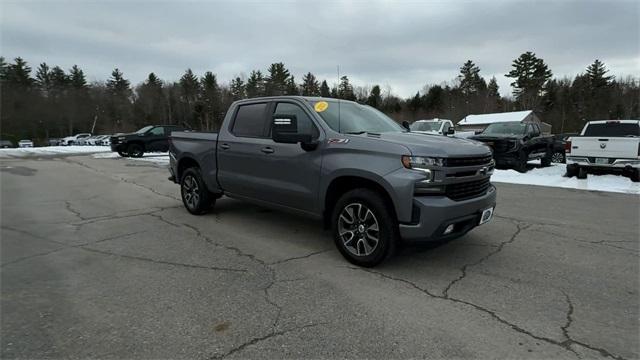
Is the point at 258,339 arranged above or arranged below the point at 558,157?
below

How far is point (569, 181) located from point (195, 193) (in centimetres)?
1030

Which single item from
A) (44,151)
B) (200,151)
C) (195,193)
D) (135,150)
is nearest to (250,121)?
(200,151)

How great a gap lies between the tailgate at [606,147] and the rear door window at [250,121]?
33.2ft

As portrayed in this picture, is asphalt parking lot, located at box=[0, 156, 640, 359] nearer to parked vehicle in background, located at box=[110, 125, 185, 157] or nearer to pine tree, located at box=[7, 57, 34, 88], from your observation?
parked vehicle in background, located at box=[110, 125, 185, 157]

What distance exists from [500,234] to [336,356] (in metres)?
3.90

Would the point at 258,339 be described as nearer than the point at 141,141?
Yes

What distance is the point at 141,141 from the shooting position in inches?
888

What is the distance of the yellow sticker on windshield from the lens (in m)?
5.02

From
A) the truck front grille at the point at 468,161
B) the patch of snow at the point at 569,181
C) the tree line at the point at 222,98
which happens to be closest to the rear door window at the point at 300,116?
the truck front grille at the point at 468,161

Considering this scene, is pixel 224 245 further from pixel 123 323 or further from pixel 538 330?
pixel 538 330

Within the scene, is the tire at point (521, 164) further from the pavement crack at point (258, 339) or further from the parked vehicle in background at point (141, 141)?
the parked vehicle in background at point (141, 141)

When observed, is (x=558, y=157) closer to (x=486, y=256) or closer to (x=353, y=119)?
(x=486, y=256)

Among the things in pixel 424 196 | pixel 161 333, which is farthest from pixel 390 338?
pixel 161 333

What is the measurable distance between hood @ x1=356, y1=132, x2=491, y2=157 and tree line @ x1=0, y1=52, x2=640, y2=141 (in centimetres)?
5901
